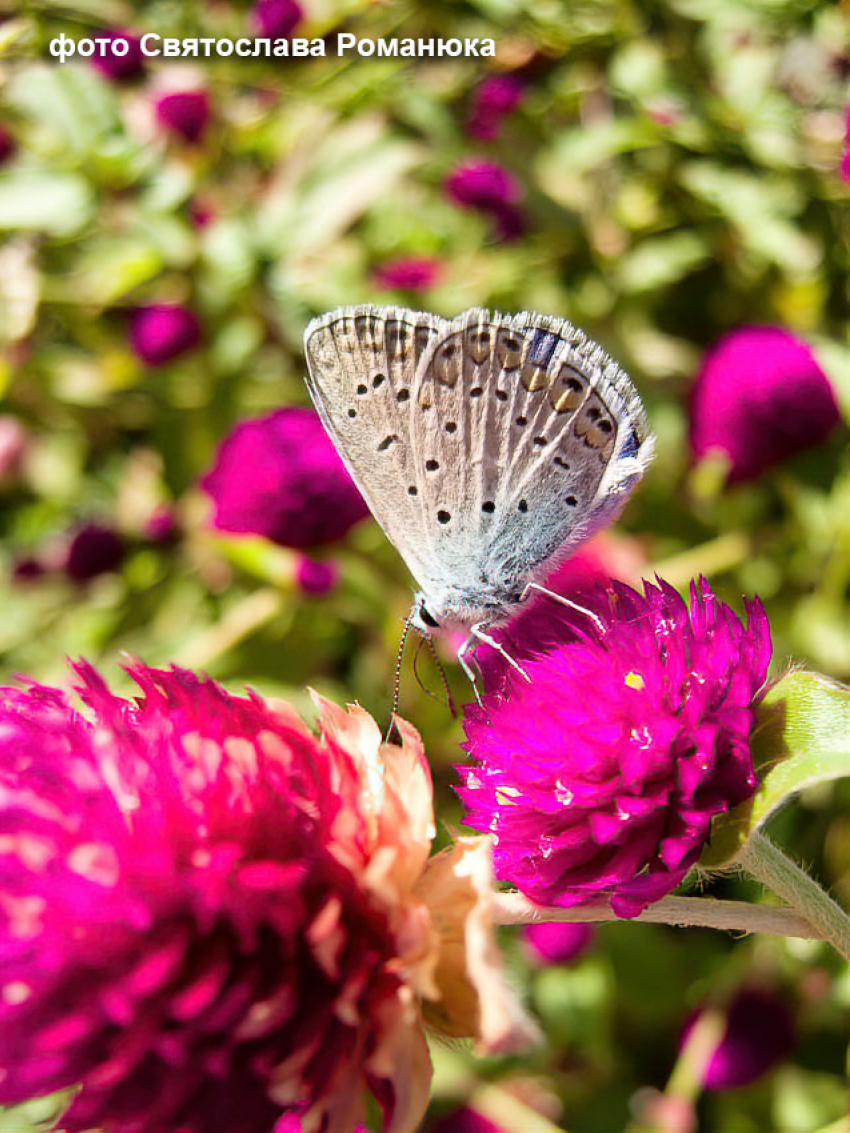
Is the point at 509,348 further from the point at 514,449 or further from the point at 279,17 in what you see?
the point at 279,17

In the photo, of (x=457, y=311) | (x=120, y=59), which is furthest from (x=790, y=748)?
(x=120, y=59)

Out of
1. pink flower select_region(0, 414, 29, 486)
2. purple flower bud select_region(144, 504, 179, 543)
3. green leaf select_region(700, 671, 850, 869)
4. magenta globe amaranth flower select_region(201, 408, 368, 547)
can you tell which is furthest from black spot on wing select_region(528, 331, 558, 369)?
pink flower select_region(0, 414, 29, 486)

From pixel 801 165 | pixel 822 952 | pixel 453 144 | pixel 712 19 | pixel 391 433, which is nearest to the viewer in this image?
pixel 391 433

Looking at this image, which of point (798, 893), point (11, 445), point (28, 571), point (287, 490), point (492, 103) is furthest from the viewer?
point (11, 445)

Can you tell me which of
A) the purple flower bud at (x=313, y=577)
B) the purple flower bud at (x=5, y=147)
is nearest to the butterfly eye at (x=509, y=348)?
the purple flower bud at (x=313, y=577)

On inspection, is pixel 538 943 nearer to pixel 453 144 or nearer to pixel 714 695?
pixel 714 695

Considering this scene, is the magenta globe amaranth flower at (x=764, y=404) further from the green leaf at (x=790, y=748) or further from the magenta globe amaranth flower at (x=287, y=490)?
the green leaf at (x=790, y=748)

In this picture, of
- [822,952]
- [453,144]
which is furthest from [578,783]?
[453,144]
